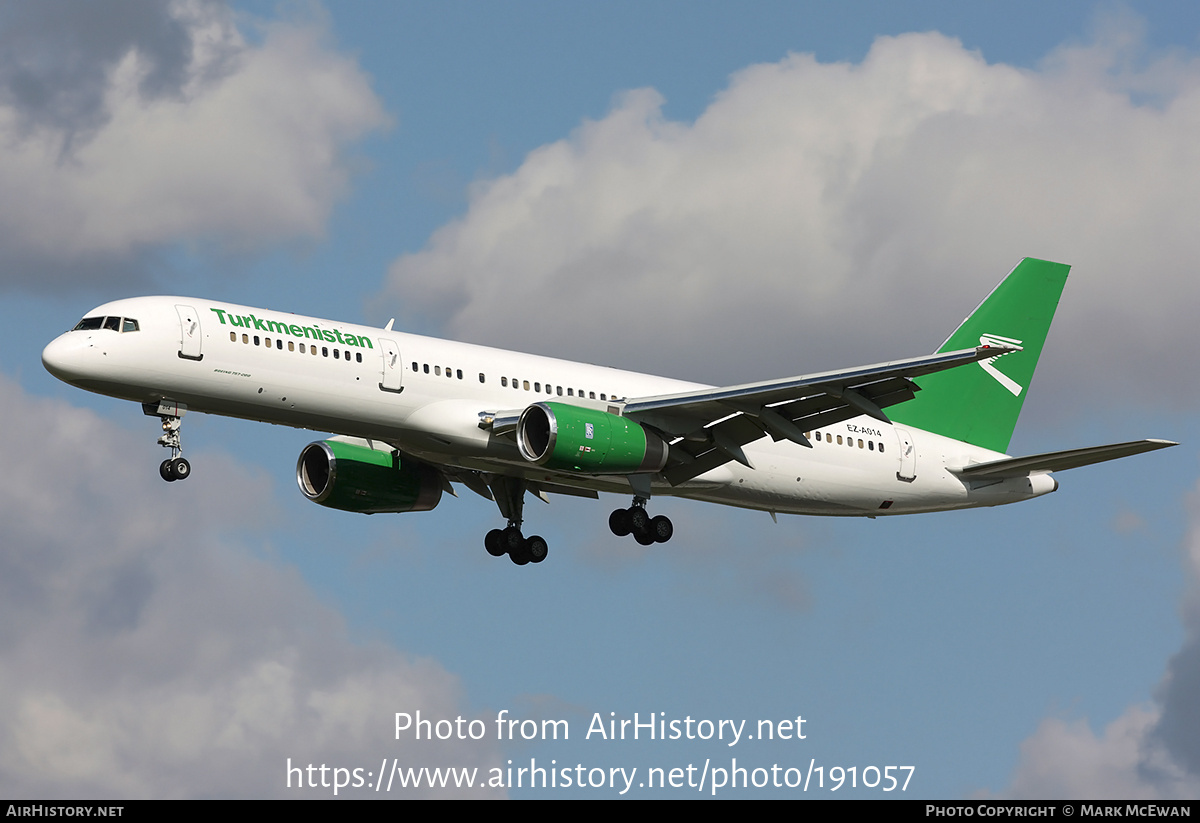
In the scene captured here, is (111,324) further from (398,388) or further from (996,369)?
(996,369)

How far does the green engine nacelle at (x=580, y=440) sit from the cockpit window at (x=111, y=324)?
376 inches

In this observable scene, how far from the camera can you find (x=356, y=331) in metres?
40.8

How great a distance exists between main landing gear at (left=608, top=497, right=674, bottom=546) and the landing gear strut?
13.8 feet

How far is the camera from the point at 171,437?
128 feet

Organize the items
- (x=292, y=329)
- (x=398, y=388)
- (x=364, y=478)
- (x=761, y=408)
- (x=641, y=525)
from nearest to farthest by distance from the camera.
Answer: (x=292, y=329)
(x=398, y=388)
(x=761, y=408)
(x=641, y=525)
(x=364, y=478)

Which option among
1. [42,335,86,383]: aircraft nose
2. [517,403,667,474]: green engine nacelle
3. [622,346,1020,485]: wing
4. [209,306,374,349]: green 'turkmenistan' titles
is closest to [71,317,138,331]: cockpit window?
[42,335,86,383]: aircraft nose

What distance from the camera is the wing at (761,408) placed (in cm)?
3962

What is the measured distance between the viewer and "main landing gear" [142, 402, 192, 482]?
1533 inches

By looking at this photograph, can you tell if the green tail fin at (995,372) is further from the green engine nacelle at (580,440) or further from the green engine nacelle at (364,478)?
the green engine nacelle at (364,478)

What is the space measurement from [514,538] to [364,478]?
15.7 ft

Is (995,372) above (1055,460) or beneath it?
above

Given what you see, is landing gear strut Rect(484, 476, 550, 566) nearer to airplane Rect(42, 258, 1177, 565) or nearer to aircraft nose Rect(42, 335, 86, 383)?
airplane Rect(42, 258, 1177, 565)

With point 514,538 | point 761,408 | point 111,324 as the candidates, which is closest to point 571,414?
point 761,408

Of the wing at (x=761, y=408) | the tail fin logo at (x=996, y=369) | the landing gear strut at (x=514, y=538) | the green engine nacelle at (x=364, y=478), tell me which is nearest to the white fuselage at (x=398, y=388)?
the wing at (x=761, y=408)
